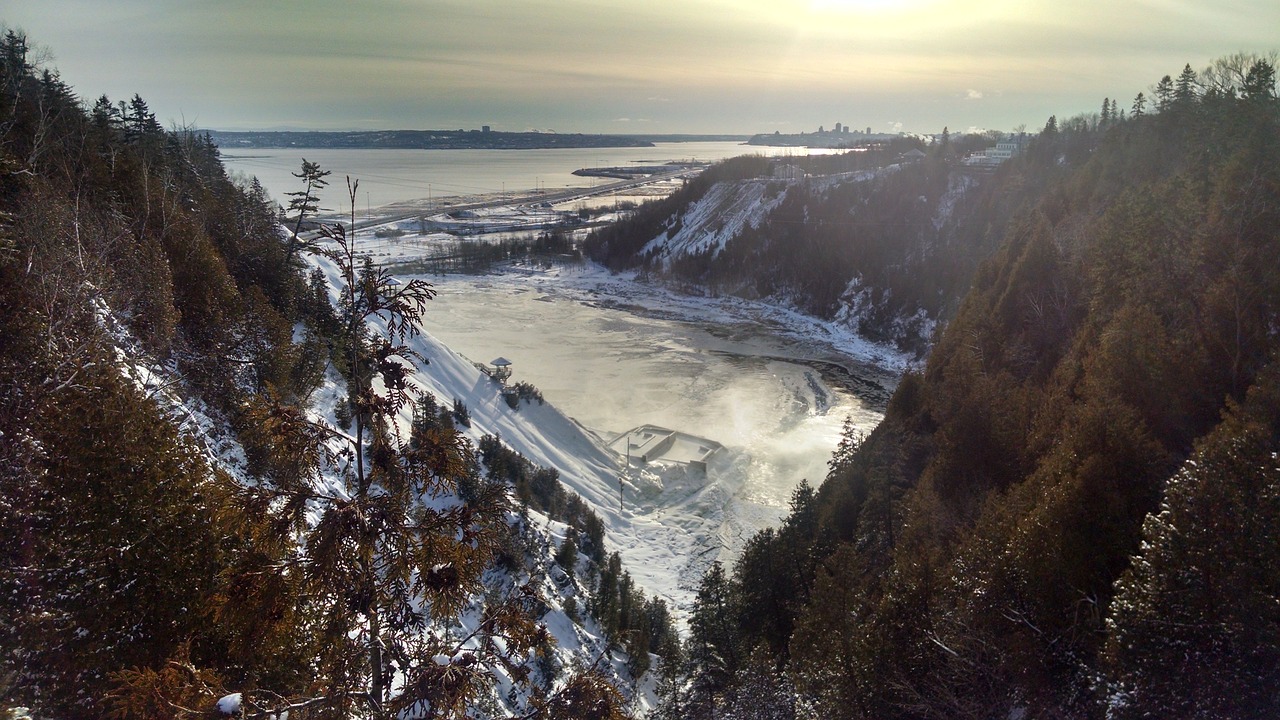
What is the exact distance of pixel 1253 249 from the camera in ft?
56.5

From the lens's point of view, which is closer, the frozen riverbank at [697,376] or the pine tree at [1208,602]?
the pine tree at [1208,602]

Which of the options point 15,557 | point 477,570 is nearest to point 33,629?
point 15,557

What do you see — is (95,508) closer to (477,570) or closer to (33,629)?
(33,629)

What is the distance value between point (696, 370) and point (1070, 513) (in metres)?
41.1

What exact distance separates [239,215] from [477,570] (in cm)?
3247

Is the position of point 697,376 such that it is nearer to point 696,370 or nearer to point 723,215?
point 696,370

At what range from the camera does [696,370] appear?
171 feet

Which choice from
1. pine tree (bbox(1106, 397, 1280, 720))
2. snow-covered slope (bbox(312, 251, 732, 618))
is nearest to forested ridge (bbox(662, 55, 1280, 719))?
pine tree (bbox(1106, 397, 1280, 720))

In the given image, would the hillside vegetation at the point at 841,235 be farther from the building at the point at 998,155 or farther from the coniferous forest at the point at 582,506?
the coniferous forest at the point at 582,506

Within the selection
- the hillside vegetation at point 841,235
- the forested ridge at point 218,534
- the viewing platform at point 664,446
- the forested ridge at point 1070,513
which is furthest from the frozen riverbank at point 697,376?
the forested ridge at point 218,534

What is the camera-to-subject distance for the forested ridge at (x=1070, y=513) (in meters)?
8.01

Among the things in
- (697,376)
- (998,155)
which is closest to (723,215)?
(998,155)

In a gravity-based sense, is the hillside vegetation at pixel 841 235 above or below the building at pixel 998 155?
below

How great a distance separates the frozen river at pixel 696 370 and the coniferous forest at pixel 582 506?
8672mm
